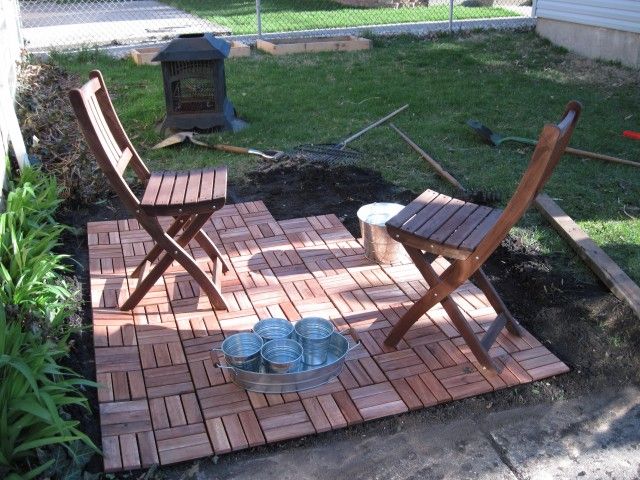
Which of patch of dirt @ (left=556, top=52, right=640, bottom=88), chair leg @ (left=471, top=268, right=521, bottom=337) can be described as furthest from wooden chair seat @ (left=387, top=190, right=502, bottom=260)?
patch of dirt @ (left=556, top=52, right=640, bottom=88)

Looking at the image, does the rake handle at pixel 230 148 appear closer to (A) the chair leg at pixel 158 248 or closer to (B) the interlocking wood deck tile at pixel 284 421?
(A) the chair leg at pixel 158 248

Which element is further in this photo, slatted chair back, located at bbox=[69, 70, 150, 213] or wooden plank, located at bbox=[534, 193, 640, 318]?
wooden plank, located at bbox=[534, 193, 640, 318]

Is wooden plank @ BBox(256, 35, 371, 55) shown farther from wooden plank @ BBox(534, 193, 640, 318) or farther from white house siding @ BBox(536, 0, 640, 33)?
wooden plank @ BBox(534, 193, 640, 318)

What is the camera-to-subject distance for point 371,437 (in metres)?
2.77

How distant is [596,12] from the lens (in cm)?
945

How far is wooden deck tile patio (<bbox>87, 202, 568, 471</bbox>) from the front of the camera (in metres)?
2.78

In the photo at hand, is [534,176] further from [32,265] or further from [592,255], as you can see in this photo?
[32,265]

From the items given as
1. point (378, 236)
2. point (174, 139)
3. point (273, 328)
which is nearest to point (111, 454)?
point (273, 328)

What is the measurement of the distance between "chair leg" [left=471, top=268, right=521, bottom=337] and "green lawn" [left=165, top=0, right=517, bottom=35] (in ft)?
30.0

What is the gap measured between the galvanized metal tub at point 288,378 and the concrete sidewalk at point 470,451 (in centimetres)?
29

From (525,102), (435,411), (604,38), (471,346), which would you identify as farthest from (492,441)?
(604,38)

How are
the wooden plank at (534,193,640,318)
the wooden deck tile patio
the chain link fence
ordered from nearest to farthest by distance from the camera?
the wooden deck tile patio → the wooden plank at (534,193,640,318) → the chain link fence

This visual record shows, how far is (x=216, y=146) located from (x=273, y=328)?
3.11 m

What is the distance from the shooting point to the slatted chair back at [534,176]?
2.52m
